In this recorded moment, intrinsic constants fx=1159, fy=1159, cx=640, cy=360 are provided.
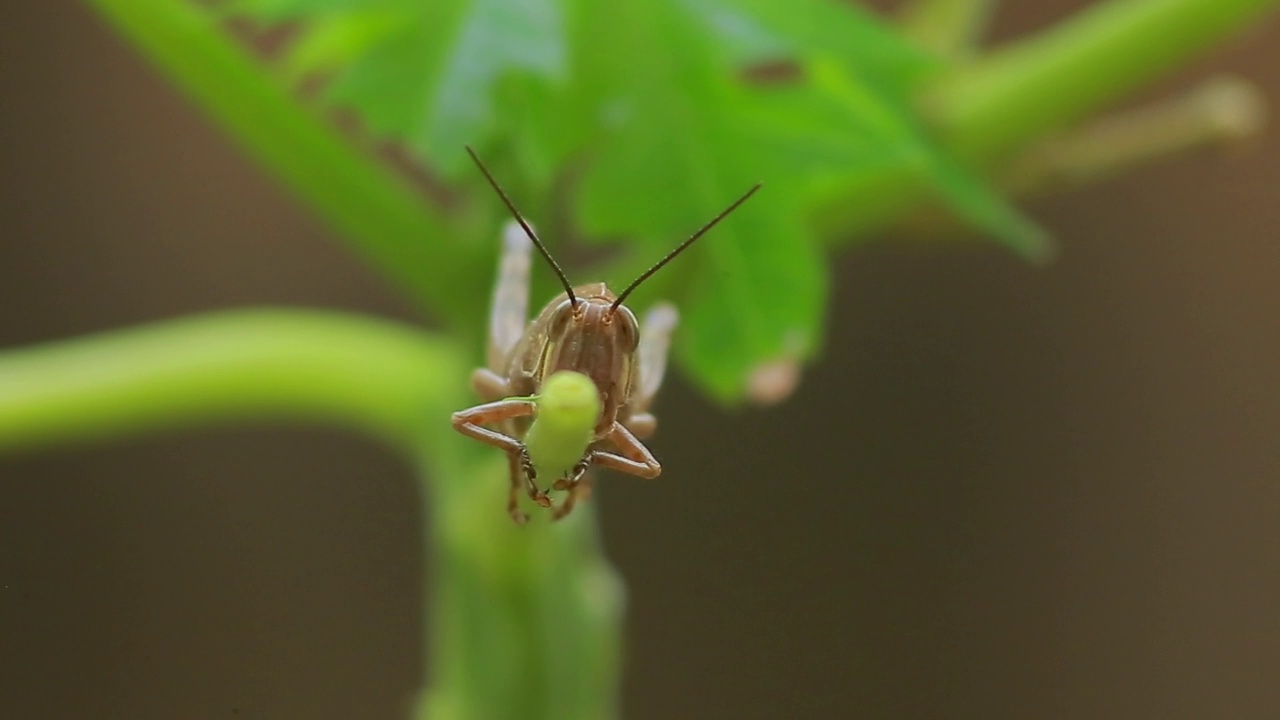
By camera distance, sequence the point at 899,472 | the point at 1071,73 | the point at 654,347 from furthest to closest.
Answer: the point at 899,472 < the point at 1071,73 < the point at 654,347

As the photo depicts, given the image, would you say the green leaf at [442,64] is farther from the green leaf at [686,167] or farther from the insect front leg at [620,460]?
the insect front leg at [620,460]

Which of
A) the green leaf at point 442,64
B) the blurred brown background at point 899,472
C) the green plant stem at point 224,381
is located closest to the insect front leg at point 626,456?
the green leaf at point 442,64

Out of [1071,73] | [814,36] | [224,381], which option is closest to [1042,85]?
[1071,73]

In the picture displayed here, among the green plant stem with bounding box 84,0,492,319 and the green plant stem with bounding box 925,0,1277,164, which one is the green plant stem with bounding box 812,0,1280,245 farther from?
the green plant stem with bounding box 84,0,492,319

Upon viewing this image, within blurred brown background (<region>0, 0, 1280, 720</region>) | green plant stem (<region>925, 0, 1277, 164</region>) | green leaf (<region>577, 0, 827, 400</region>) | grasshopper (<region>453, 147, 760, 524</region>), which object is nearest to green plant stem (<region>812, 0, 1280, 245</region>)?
green plant stem (<region>925, 0, 1277, 164</region>)

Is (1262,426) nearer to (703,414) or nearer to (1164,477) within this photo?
(1164,477)

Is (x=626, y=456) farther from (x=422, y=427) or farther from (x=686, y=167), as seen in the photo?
(x=422, y=427)

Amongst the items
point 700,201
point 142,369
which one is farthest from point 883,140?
point 142,369
